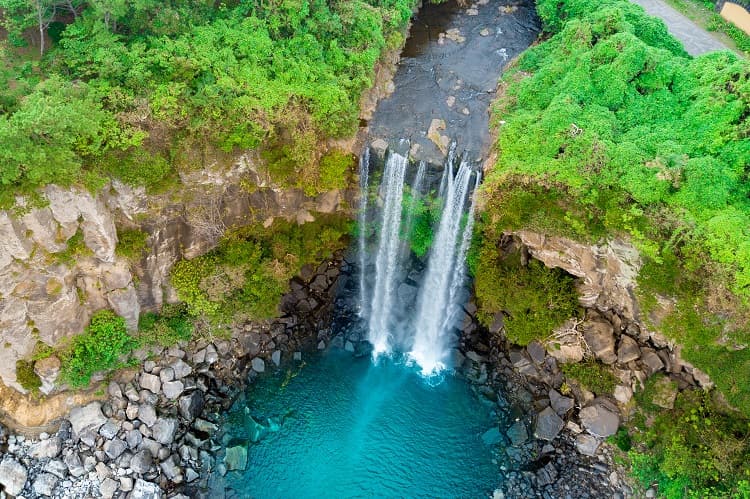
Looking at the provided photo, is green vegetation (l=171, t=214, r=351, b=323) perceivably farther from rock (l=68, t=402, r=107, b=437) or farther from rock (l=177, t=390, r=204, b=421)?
rock (l=68, t=402, r=107, b=437)

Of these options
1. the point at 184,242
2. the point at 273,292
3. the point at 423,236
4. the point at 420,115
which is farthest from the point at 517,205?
the point at 184,242

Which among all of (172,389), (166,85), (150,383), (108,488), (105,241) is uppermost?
(166,85)

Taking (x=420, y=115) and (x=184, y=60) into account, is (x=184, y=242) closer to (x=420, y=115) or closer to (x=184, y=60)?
(x=184, y=60)

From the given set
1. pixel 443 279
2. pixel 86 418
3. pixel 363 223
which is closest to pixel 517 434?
pixel 443 279

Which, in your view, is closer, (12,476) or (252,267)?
(12,476)

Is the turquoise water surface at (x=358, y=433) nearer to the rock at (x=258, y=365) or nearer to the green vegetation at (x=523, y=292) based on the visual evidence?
the rock at (x=258, y=365)

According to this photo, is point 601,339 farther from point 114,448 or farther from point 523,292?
point 114,448
